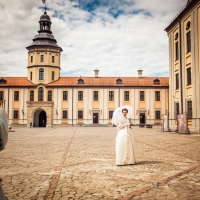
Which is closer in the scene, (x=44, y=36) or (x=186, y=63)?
(x=186, y=63)

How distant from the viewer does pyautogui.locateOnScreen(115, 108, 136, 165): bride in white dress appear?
6910mm

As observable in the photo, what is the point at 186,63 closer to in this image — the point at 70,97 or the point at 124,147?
the point at 124,147

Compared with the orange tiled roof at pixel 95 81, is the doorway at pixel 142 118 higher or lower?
lower

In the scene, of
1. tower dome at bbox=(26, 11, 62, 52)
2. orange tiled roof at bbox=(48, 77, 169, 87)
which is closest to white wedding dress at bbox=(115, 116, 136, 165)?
orange tiled roof at bbox=(48, 77, 169, 87)

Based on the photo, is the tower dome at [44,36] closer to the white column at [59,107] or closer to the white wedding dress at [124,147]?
the white column at [59,107]

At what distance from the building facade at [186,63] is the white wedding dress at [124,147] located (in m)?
15.5

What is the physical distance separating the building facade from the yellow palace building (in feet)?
53.2

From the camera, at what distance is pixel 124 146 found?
23.1 ft

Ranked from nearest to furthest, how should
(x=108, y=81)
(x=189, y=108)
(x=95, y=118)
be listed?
(x=189, y=108), (x=95, y=118), (x=108, y=81)

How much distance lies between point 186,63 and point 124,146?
18989 millimetres

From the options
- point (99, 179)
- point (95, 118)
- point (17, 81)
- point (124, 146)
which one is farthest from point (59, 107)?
point (99, 179)

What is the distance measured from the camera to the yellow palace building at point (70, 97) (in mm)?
42688

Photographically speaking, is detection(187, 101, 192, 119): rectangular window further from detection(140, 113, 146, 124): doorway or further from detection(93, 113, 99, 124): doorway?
detection(93, 113, 99, 124): doorway

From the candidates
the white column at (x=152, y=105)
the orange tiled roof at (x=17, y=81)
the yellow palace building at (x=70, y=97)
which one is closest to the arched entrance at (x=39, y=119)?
the yellow palace building at (x=70, y=97)
